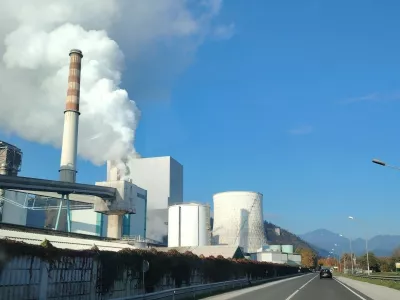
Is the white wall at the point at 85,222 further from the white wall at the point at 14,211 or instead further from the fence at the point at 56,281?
the fence at the point at 56,281

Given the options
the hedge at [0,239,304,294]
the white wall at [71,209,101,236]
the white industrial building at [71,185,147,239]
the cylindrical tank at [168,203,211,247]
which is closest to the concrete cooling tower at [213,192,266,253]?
the cylindrical tank at [168,203,211,247]

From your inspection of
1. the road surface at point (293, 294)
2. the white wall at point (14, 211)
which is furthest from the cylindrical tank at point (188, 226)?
the road surface at point (293, 294)

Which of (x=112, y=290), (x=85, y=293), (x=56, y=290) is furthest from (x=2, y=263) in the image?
(x=112, y=290)

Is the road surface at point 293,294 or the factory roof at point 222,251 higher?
the factory roof at point 222,251

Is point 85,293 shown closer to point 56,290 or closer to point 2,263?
point 56,290

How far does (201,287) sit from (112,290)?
832cm

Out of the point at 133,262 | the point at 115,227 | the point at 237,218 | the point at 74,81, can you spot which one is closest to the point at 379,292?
the point at 133,262

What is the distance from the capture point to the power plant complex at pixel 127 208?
8094cm

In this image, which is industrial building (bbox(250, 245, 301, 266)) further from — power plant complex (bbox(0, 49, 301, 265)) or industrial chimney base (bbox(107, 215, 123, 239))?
industrial chimney base (bbox(107, 215, 123, 239))

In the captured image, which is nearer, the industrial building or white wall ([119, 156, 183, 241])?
the industrial building

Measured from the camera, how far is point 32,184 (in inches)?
2968

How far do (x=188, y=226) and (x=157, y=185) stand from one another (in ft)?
81.4

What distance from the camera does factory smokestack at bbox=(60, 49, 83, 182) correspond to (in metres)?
80.4

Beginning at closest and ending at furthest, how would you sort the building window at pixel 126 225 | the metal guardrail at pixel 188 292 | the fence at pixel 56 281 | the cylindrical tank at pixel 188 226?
the fence at pixel 56 281 → the metal guardrail at pixel 188 292 → the building window at pixel 126 225 → the cylindrical tank at pixel 188 226
